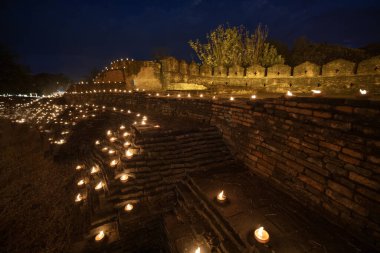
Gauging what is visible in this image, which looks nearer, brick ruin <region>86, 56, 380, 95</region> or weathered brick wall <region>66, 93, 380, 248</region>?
weathered brick wall <region>66, 93, 380, 248</region>

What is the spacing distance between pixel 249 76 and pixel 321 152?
35.5 ft

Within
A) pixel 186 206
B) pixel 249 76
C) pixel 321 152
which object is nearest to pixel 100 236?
pixel 186 206

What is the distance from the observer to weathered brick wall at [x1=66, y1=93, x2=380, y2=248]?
2.81 meters

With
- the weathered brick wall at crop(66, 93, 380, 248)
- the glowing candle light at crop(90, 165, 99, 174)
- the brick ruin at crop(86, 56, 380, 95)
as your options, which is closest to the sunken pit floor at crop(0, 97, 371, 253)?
the glowing candle light at crop(90, 165, 99, 174)

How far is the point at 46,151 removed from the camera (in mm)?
9344

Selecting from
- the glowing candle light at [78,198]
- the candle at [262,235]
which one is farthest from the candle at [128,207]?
the candle at [262,235]

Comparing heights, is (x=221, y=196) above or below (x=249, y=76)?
below

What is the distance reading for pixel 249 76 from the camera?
523 inches

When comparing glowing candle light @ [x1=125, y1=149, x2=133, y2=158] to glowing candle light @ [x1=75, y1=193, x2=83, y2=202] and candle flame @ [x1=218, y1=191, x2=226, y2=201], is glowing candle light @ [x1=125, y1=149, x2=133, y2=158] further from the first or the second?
candle flame @ [x1=218, y1=191, x2=226, y2=201]

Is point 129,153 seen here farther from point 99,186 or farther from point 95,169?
point 95,169

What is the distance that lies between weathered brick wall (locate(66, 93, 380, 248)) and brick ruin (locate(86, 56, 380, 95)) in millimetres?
7818

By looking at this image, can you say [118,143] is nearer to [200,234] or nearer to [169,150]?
[169,150]

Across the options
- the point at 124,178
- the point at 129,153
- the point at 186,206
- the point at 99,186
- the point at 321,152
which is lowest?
the point at 186,206

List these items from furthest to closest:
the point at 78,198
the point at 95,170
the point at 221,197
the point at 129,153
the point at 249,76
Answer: the point at 249,76 < the point at 95,170 < the point at 78,198 < the point at 129,153 < the point at 221,197
